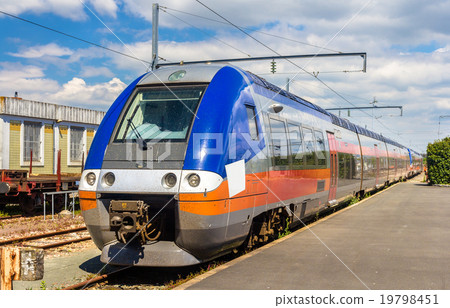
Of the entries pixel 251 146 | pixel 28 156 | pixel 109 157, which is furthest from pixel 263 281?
pixel 28 156

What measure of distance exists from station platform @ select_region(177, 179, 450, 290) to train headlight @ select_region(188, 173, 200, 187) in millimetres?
1263

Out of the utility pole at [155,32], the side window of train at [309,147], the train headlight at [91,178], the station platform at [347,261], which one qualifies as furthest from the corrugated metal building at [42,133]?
the train headlight at [91,178]

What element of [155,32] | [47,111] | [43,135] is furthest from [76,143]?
[155,32]

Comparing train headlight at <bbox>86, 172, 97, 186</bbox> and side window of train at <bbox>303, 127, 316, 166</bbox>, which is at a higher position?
side window of train at <bbox>303, 127, 316, 166</bbox>

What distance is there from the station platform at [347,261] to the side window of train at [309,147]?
1.63 m

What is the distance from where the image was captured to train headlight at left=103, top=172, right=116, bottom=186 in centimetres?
732

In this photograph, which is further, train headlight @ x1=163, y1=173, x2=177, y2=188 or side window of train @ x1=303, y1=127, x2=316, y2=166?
side window of train @ x1=303, y1=127, x2=316, y2=166

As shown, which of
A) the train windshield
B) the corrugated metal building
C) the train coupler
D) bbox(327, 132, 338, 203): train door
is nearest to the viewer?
the train coupler

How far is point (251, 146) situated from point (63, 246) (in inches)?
214

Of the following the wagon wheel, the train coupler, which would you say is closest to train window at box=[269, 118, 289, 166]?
the train coupler

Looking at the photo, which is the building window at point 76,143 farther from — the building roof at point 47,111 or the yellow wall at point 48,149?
the yellow wall at point 48,149

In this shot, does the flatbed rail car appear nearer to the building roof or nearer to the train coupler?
the building roof

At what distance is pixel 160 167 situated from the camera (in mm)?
7129
